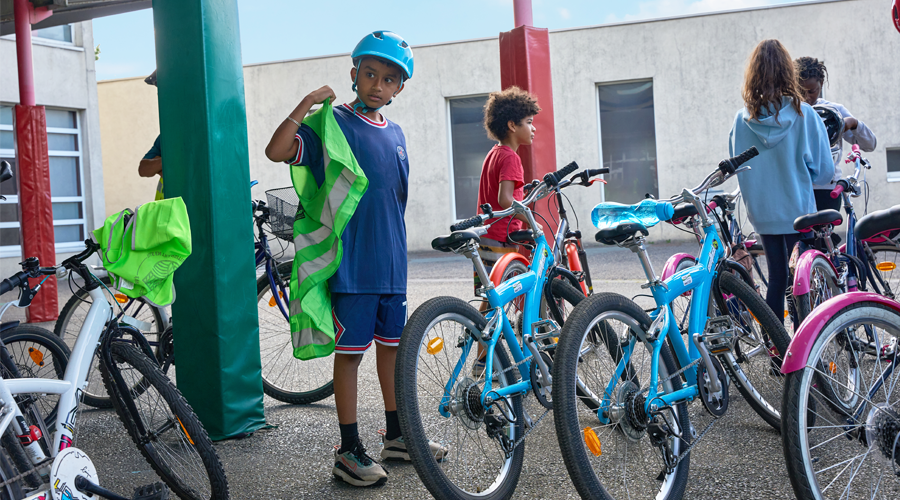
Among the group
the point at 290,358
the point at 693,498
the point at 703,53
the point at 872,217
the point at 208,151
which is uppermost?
the point at 703,53

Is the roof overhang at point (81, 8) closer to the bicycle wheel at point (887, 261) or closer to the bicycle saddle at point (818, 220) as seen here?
the bicycle saddle at point (818, 220)

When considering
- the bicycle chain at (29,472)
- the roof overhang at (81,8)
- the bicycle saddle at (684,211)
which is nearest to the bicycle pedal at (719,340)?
the bicycle saddle at (684,211)

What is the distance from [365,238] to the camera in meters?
3.30

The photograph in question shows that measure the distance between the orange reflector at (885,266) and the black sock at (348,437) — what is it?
305 centimetres

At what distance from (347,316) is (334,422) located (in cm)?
117

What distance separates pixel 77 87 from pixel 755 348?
14.3 metres

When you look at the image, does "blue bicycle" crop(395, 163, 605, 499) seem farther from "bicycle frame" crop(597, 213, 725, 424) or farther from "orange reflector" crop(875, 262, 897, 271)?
"orange reflector" crop(875, 262, 897, 271)

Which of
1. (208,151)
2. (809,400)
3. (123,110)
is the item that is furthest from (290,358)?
(123,110)

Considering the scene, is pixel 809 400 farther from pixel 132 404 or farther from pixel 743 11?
pixel 743 11

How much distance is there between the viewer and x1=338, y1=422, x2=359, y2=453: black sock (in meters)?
3.28

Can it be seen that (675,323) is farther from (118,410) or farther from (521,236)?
(118,410)

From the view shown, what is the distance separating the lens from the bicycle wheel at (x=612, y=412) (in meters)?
2.58

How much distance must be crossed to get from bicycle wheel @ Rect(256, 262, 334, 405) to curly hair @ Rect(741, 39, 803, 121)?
108 inches

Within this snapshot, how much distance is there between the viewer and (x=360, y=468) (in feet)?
10.5
